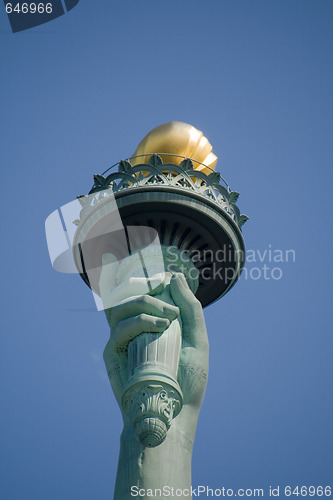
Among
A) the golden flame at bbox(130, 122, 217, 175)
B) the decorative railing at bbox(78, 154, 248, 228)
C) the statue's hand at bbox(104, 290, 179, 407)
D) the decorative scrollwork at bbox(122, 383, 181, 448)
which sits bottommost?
the decorative scrollwork at bbox(122, 383, 181, 448)

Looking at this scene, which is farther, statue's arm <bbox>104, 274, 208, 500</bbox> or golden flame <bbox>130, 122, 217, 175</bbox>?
golden flame <bbox>130, 122, 217, 175</bbox>

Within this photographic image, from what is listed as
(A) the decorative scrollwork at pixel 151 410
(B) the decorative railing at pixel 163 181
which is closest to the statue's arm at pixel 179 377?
(A) the decorative scrollwork at pixel 151 410

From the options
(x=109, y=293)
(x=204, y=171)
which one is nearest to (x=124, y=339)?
(x=109, y=293)

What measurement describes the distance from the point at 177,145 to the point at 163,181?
105 inches

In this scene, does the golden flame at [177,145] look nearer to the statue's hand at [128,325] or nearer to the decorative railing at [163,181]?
the decorative railing at [163,181]

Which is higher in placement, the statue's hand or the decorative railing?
the decorative railing

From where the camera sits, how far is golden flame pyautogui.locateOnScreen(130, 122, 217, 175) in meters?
24.0

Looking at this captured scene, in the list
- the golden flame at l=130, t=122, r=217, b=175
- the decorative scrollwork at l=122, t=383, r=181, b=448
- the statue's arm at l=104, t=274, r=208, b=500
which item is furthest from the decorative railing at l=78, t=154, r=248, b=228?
the decorative scrollwork at l=122, t=383, r=181, b=448

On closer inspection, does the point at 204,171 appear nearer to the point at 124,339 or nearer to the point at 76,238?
the point at 76,238

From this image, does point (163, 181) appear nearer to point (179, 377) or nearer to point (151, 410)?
point (179, 377)

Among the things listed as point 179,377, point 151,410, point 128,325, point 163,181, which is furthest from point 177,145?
point 151,410

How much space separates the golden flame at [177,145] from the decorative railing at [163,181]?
4.38 feet

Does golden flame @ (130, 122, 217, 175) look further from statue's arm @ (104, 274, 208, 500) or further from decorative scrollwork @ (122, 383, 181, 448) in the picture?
decorative scrollwork @ (122, 383, 181, 448)

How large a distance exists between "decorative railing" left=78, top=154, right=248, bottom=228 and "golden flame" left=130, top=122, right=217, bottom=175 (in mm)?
1336
